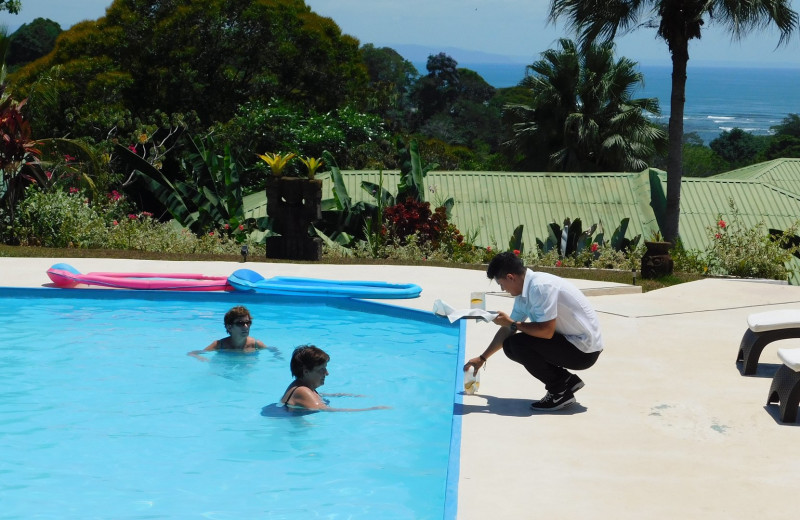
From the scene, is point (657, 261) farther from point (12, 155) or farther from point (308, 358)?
point (12, 155)

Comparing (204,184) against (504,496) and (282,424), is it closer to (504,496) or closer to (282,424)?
(282,424)

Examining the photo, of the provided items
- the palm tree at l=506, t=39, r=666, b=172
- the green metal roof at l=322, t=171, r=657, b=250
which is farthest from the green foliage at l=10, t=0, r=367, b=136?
the green metal roof at l=322, t=171, r=657, b=250

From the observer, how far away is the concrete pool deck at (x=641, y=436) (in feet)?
18.3

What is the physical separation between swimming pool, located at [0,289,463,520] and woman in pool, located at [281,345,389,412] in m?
0.13

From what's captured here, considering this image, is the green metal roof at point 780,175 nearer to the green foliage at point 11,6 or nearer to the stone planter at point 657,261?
the stone planter at point 657,261

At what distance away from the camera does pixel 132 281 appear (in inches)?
514

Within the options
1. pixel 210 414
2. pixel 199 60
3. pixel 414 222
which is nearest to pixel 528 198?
pixel 414 222

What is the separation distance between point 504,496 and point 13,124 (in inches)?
561

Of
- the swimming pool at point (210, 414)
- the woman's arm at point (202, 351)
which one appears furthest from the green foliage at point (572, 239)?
the woman's arm at point (202, 351)

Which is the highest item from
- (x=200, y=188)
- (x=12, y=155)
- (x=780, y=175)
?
(x=780, y=175)

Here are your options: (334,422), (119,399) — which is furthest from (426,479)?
(119,399)

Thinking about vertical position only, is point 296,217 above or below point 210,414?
above

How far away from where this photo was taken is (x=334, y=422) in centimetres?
830

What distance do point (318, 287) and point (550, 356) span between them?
6.29 metres
